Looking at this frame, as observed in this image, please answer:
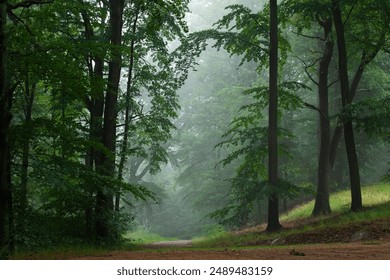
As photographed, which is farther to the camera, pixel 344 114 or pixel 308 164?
pixel 308 164

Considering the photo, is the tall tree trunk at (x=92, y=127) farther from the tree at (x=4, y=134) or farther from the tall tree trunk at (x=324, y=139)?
the tall tree trunk at (x=324, y=139)

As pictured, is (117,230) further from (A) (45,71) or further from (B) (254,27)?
(B) (254,27)

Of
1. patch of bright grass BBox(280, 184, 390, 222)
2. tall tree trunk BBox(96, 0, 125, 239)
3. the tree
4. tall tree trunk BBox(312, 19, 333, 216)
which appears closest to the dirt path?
the tree

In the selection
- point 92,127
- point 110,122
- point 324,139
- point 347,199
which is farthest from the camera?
point 347,199

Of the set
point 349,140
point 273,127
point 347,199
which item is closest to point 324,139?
point 349,140

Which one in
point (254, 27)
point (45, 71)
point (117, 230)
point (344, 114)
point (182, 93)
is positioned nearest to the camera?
point (45, 71)

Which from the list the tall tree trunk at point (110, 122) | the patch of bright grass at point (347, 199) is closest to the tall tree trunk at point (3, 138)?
the tall tree trunk at point (110, 122)

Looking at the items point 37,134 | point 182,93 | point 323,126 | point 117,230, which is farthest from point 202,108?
point 37,134

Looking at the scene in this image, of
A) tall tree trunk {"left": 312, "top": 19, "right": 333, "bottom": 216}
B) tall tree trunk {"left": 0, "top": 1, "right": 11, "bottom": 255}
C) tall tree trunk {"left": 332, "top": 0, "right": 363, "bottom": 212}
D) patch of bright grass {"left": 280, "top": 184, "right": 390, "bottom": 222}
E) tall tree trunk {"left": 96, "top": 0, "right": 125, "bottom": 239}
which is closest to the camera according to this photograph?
tall tree trunk {"left": 0, "top": 1, "right": 11, "bottom": 255}

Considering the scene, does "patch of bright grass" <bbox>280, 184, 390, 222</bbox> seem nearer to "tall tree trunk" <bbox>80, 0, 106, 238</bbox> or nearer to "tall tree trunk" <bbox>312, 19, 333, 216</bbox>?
"tall tree trunk" <bbox>312, 19, 333, 216</bbox>

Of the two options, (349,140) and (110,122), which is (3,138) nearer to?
(110,122)

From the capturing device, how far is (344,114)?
14.2m
